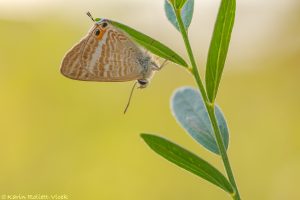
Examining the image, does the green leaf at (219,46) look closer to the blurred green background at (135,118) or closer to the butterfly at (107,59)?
the butterfly at (107,59)

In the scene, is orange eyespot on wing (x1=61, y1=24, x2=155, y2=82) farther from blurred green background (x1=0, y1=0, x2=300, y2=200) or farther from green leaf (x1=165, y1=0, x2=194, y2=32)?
blurred green background (x1=0, y1=0, x2=300, y2=200)

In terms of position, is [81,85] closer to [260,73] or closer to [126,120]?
[126,120]

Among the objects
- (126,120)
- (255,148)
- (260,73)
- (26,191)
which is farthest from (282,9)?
(26,191)

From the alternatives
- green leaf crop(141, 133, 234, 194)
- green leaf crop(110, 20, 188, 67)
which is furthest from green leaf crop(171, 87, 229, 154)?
green leaf crop(110, 20, 188, 67)

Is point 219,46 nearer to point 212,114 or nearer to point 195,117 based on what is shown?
point 212,114

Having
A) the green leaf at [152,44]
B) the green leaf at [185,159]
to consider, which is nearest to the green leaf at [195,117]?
the green leaf at [185,159]

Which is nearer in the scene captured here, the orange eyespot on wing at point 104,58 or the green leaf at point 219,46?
the green leaf at point 219,46

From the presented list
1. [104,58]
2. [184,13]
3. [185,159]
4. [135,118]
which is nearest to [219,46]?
[184,13]

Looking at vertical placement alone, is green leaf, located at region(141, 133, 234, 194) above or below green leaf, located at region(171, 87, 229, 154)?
below

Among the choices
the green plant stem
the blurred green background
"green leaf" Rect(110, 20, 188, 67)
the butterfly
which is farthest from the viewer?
the blurred green background
